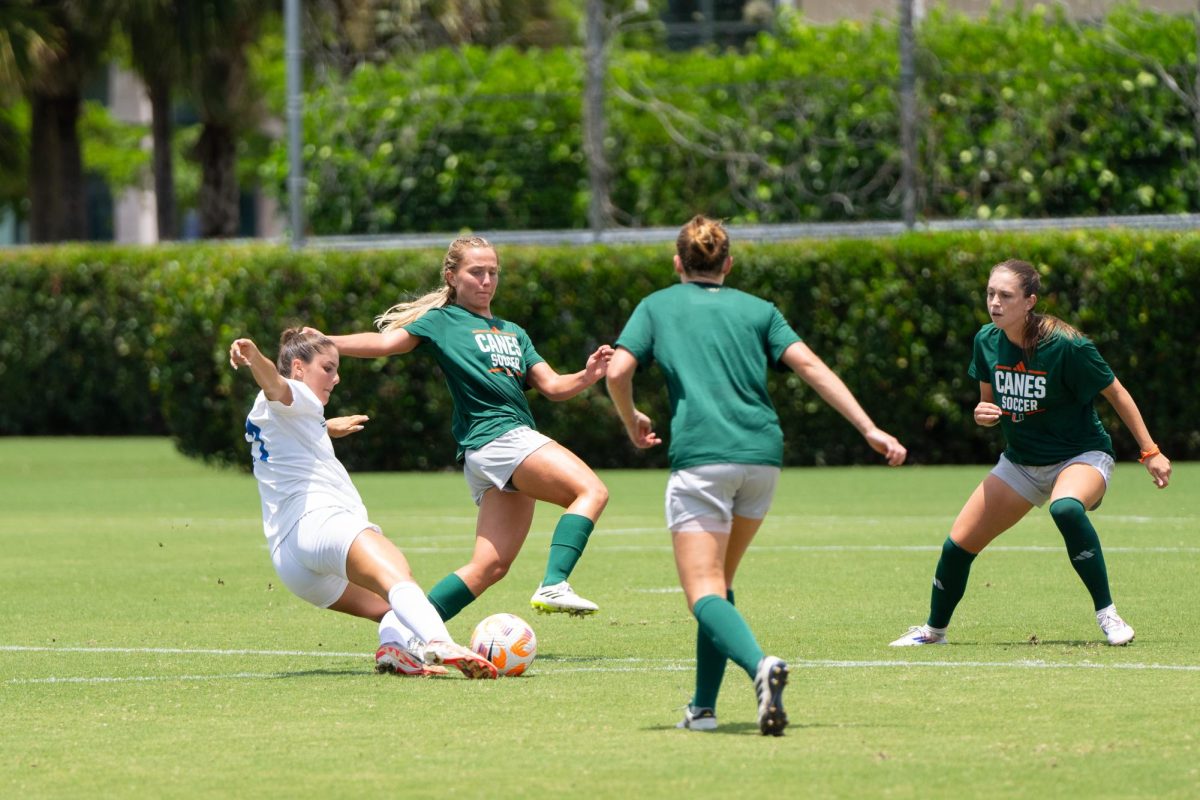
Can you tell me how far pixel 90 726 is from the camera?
756 cm

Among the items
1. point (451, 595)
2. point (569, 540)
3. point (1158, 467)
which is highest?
point (1158, 467)

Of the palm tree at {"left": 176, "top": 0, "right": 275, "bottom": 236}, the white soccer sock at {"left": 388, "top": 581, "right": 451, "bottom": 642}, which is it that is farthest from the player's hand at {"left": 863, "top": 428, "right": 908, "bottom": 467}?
the palm tree at {"left": 176, "top": 0, "right": 275, "bottom": 236}

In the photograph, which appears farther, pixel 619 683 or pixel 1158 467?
pixel 1158 467

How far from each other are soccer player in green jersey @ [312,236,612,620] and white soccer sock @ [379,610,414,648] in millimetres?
361

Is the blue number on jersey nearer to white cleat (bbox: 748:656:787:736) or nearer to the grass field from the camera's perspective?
the grass field

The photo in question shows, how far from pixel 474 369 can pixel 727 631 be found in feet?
9.35

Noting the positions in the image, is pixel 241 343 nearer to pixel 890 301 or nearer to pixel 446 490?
pixel 446 490

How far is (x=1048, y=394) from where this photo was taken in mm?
9312

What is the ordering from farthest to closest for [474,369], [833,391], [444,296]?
[444,296]
[474,369]
[833,391]

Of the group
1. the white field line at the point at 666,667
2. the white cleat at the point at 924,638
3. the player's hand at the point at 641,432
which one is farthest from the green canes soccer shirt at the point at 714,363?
the white cleat at the point at 924,638

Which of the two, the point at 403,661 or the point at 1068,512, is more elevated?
the point at 1068,512

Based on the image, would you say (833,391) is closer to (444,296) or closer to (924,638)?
(924,638)

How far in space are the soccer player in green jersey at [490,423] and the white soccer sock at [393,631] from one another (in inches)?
14.2

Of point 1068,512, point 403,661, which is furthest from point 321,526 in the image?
point 1068,512
